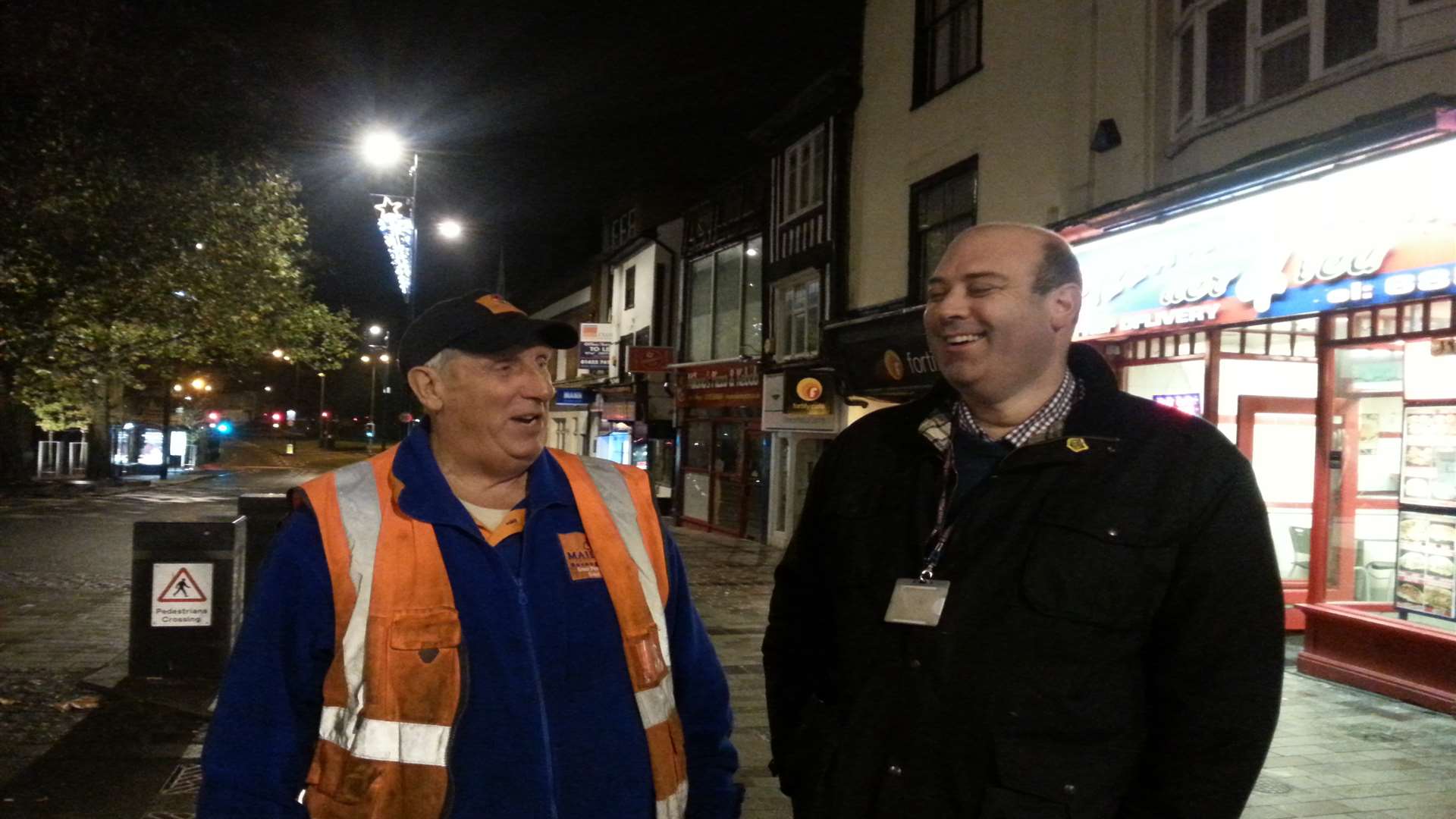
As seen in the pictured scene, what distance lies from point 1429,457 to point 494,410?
7867 mm

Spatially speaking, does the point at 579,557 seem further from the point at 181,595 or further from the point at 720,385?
the point at 720,385

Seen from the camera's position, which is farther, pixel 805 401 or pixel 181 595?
pixel 805 401

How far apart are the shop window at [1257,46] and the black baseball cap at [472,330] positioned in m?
7.31

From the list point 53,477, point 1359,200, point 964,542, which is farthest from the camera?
point 53,477

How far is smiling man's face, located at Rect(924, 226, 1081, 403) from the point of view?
216cm

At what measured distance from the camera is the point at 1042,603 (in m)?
1.91

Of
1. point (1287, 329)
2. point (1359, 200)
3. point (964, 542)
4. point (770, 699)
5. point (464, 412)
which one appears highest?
point (1359, 200)

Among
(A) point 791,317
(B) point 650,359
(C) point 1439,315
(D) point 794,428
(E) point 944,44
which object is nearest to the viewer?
(C) point 1439,315

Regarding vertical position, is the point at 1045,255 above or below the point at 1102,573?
above

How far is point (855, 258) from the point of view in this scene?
55.1 ft

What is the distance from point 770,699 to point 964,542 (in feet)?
2.17

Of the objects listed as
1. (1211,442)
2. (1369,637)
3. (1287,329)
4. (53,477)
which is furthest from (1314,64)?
(53,477)

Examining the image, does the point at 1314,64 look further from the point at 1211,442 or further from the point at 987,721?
the point at 987,721

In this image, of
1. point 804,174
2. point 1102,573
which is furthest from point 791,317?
point 1102,573
